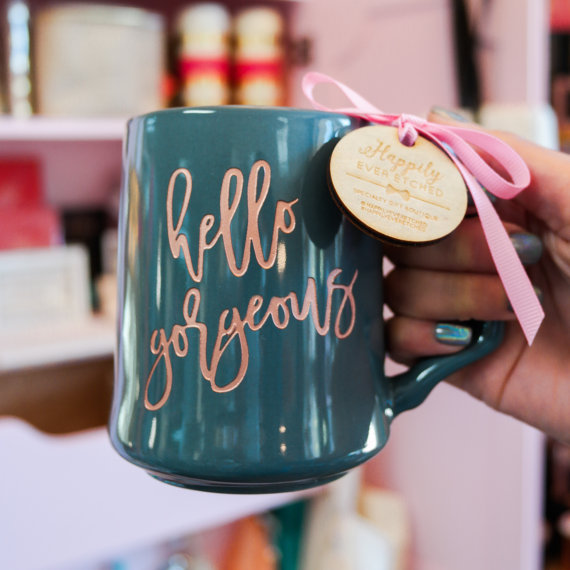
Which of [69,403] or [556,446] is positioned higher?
[69,403]

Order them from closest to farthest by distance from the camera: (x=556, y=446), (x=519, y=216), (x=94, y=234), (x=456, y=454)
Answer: (x=519, y=216)
(x=456, y=454)
(x=94, y=234)
(x=556, y=446)

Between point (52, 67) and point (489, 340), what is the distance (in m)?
0.99

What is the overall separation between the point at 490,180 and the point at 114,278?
105cm

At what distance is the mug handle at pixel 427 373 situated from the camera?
50 cm

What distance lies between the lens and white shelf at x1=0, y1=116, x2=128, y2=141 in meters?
1.15

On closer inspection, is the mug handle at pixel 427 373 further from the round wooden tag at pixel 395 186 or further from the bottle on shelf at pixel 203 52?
the bottle on shelf at pixel 203 52

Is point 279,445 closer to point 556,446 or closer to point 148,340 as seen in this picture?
point 148,340

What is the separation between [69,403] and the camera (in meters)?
1.58

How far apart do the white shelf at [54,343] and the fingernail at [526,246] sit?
917 millimetres

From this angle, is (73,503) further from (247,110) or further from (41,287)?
(247,110)

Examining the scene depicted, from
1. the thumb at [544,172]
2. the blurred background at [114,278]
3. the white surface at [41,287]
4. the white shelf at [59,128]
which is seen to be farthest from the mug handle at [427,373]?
the white surface at [41,287]

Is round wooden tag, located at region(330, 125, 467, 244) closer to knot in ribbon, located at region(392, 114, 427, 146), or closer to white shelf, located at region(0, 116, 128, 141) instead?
knot in ribbon, located at region(392, 114, 427, 146)

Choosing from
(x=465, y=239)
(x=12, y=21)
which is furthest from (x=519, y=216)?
(x=12, y=21)

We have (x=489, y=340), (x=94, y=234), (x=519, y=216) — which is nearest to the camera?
(x=489, y=340)
